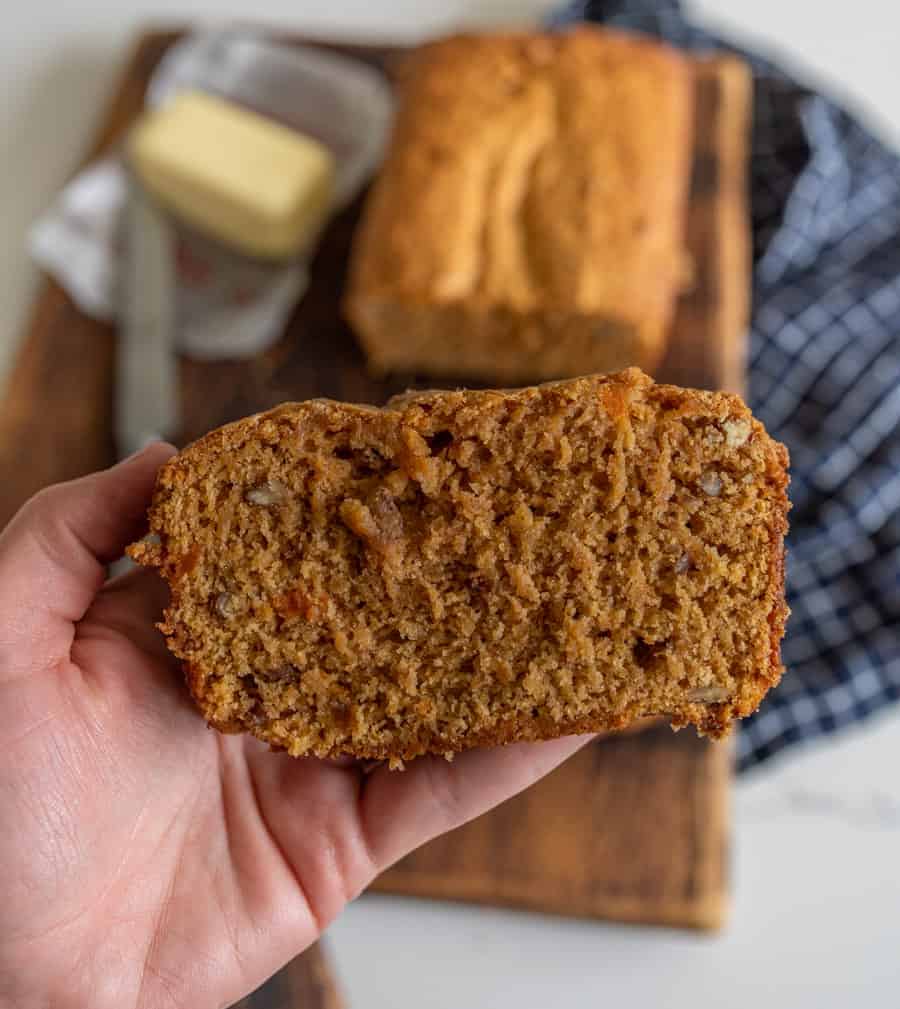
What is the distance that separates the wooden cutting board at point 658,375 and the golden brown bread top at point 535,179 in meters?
0.19

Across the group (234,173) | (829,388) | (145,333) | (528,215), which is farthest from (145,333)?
(829,388)

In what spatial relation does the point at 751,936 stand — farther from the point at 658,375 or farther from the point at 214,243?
the point at 214,243

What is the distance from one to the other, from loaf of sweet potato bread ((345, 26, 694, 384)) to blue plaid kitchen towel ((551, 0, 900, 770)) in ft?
1.18

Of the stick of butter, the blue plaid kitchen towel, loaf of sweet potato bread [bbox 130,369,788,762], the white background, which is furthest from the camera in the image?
the stick of butter

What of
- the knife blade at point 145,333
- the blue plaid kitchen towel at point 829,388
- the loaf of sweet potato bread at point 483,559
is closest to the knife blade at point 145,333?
the knife blade at point 145,333

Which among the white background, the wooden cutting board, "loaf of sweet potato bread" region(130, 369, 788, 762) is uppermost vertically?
"loaf of sweet potato bread" region(130, 369, 788, 762)

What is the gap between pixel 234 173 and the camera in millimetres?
3680

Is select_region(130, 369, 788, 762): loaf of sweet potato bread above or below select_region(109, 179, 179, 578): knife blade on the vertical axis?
above

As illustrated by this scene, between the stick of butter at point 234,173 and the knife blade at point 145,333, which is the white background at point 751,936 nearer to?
the knife blade at point 145,333

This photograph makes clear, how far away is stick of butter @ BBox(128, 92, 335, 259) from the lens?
3641mm

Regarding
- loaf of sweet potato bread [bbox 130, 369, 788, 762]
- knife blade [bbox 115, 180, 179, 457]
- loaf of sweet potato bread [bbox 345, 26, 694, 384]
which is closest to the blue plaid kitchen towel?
loaf of sweet potato bread [bbox 345, 26, 694, 384]

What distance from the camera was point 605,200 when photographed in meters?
3.30

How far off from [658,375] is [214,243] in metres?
1.49

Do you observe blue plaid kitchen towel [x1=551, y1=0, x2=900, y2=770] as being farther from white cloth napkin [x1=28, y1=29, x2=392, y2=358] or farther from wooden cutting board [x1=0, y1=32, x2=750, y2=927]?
white cloth napkin [x1=28, y1=29, x2=392, y2=358]
